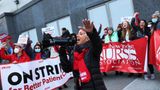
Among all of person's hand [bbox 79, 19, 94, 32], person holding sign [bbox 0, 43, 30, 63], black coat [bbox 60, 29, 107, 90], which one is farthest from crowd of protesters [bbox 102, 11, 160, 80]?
person's hand [bbox 79, 19, 94, 32]

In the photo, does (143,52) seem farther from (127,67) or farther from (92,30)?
(92,30)

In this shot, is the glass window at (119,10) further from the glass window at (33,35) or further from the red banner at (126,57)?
the glass window at (33,35)

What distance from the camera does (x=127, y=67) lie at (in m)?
9.77

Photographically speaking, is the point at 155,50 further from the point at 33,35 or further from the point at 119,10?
the point at 33,35

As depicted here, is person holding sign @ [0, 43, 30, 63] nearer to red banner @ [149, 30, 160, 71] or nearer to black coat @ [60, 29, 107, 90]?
red banner @ [149, 30, 160, 71]

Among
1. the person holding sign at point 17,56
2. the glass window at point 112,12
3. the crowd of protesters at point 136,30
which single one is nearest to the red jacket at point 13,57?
the person holding sign at point 17,56

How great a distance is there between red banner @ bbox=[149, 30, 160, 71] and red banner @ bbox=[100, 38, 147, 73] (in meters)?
0.24

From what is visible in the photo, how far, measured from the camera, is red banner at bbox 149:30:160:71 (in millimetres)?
8562

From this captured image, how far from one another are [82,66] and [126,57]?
4984 millimetres

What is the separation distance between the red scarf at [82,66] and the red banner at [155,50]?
155 inches

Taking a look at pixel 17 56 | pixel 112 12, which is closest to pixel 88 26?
pixel 17 56

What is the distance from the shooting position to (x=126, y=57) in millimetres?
9773

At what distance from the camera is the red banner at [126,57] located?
9273 mm

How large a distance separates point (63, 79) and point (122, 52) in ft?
5.88
